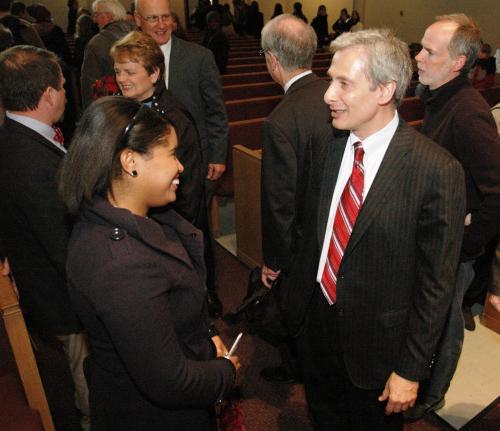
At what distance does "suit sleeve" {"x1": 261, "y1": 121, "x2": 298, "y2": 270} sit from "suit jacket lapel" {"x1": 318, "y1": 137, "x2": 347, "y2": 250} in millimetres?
346

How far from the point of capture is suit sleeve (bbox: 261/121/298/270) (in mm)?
1902

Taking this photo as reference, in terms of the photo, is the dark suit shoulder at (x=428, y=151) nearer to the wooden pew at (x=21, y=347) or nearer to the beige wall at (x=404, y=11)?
the wooden pew at (x=21, y=347)

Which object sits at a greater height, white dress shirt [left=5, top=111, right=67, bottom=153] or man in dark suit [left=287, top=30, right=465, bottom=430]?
white dress shirt [left=5, top=111, right=67, bottom=153]

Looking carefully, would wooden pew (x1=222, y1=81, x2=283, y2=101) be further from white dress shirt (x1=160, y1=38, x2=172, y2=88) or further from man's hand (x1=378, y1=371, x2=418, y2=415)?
man's hand (x1=378, y1=371, x2=418, y2=415)

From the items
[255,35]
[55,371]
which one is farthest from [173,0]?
[55,371]

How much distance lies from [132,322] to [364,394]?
1031 millimetres

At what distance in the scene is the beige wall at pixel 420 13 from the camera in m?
9.77

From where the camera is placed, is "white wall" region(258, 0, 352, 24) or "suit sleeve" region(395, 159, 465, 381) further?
"white wall" region(258, 0, 352, 24)

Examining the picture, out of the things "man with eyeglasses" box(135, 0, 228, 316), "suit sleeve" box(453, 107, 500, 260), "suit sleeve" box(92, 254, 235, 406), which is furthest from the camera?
"man with eyeglasses" box(135, 0, 228, 316)

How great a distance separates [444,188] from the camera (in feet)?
4.13

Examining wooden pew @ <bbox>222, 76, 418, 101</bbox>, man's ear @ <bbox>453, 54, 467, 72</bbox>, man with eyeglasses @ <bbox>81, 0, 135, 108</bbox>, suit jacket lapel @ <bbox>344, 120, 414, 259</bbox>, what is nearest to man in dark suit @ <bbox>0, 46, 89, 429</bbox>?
suit jacket lapel @ <bbox>344, 120, 414, 259</bbox>

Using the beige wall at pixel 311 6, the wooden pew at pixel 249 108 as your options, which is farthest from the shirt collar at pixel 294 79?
the beige wall at pixel 311 6

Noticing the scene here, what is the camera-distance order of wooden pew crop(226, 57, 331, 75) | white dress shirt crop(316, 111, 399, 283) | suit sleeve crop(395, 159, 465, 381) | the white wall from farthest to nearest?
the white wall
wooden pew crop(226, 57, 331, 75)
white dress shirt crop(316, 111, 399, 283)
suit sleeve crop(395, 159, 465, 381)

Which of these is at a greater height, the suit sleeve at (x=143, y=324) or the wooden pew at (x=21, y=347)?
the suit sleeve at (x=143, y=324)
